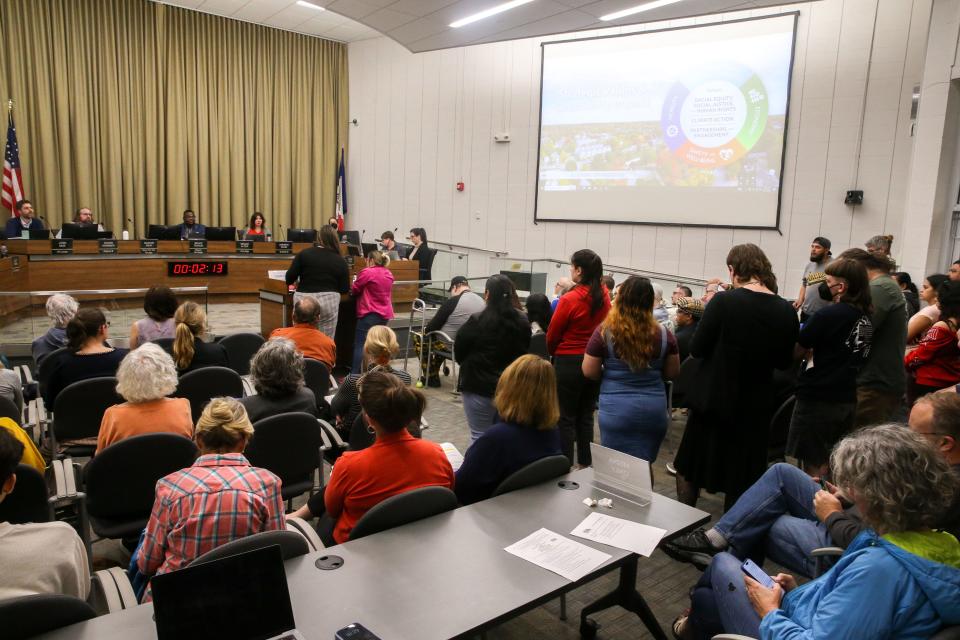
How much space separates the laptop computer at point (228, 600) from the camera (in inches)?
55.3

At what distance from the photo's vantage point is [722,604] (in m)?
2.02

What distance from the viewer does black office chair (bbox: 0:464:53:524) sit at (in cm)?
221

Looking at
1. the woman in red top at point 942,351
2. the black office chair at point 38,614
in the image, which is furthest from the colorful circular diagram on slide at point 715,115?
the black office chair at point 38,614

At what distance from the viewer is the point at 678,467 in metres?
3.38

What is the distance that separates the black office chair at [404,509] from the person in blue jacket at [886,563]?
994 millimetres

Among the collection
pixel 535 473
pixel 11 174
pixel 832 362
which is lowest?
pixel 535 473

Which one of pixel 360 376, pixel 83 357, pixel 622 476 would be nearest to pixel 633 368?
pixel 622 476

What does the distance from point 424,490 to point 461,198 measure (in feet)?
33.7

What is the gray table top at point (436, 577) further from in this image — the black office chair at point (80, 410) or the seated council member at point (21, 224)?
the seated council member at point (21, 224)

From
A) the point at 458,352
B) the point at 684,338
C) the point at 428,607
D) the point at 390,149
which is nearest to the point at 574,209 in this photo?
the point at 390,149

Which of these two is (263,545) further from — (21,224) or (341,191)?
(341,191)

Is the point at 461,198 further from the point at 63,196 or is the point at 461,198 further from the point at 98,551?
the point at 98,551

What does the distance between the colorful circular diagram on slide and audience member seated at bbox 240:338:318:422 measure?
23.4 ft

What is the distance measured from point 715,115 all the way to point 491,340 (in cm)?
630
